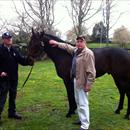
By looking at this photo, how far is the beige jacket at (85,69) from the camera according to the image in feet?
17.6

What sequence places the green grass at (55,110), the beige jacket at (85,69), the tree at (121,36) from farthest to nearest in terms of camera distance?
1. the tree at (121,36)
2. the green grass at (55,110)
3. the beige jacket at (85,69)

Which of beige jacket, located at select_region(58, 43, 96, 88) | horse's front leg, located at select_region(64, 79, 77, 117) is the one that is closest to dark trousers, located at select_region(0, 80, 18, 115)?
horse's front leg, located at select_region(64, 79, 77, 117)

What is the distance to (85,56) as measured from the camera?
17.7ft

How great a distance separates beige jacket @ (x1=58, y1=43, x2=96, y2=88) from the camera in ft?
17.6

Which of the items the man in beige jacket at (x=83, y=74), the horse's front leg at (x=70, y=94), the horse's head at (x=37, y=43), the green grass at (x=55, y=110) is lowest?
the green grass at (x=55, y=110)

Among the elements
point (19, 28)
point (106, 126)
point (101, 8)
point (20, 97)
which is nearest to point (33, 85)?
point (20, 97)

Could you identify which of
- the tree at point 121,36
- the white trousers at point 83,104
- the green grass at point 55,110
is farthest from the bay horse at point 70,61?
the tree at point 121,36

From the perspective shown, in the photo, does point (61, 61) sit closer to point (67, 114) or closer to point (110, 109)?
point (67, 114)

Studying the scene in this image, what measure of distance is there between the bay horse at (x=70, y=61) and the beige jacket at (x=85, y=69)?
1.37 m

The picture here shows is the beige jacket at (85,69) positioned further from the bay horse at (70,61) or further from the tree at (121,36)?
the tree at (121,36)

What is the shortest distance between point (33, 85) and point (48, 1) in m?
21.3

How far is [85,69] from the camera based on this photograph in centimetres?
540

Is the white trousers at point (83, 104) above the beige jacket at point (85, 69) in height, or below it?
below

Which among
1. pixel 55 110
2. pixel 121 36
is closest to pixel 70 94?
pixel 55 110
